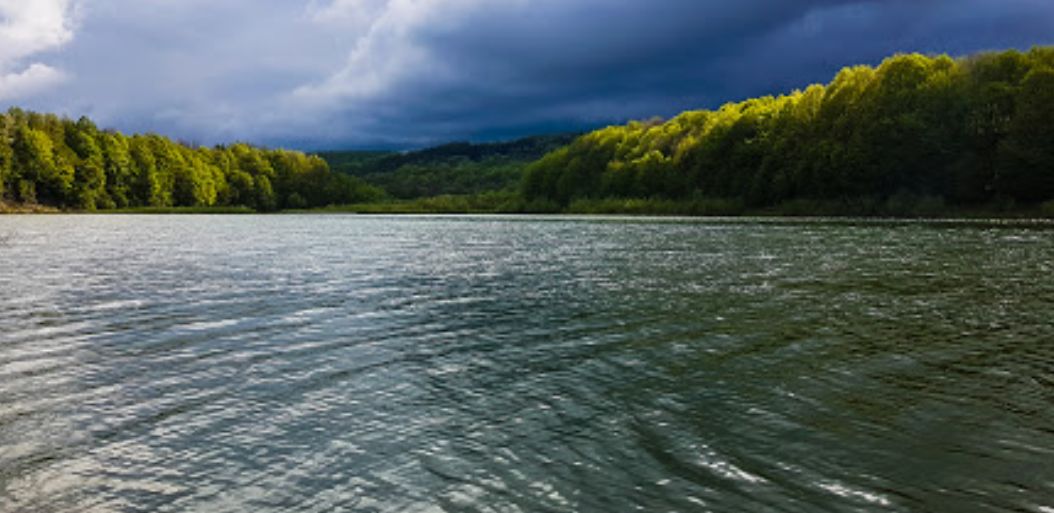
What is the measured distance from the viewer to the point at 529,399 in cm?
994

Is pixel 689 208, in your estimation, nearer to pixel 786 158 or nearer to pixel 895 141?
pixel 786 158

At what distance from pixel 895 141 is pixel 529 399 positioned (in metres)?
96.6

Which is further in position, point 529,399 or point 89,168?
point 89,168

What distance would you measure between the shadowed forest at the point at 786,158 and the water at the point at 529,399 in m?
74.2

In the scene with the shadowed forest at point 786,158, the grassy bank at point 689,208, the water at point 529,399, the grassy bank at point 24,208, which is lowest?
the water at point 529,399

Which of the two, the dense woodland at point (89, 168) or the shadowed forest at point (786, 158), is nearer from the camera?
the shadowed forest at point (786, 158)

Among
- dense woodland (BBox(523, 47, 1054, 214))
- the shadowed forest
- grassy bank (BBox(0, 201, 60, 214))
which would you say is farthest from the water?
grassy bank (BBox(0, 201, 60, 214))

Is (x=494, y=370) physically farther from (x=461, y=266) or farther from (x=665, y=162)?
(x=665, y=162)

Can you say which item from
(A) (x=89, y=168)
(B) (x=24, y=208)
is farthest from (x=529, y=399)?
(A) (x=89, y=168)

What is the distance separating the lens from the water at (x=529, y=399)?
6.78m

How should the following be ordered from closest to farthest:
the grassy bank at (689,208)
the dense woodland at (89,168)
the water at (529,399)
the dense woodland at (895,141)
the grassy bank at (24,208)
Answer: the water at (529,399) → the dense woodland at (895,141) → the grassy bank at (689,208) → the grassy bank at (24,208) → the dense woodland at (89,168)

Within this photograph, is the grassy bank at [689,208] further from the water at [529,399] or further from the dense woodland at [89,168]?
the water at [529,399]

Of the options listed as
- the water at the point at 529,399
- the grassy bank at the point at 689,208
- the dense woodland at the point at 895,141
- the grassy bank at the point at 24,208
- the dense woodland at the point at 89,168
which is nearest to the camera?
the water at the point at 529,399

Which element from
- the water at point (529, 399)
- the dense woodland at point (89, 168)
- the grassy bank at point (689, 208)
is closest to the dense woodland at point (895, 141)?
the grassy bank at point (689, 208)
